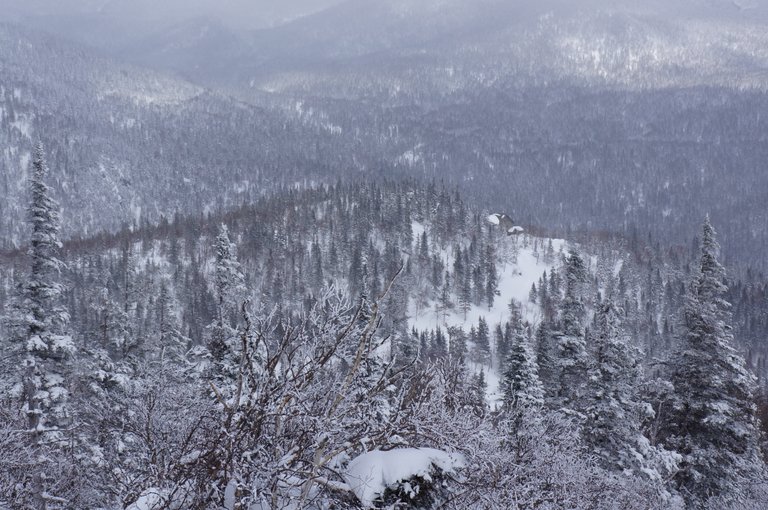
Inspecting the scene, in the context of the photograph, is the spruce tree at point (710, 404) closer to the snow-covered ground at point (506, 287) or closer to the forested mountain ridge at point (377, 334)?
the forested mountain ridge at point (377, 334)

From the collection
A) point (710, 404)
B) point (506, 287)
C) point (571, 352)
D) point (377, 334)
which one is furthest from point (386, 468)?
point (506, 287)

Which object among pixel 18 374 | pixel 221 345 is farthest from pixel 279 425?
pixel 18 374

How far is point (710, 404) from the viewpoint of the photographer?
1817 centimetres

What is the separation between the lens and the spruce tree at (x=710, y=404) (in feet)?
59.2

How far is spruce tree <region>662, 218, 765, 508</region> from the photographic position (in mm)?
18031

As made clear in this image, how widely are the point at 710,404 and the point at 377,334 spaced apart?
12761 millimetres

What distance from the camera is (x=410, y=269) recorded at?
138125mm

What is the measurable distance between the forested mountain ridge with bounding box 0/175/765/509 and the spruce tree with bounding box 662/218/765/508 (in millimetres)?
786

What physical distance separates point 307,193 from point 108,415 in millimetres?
172017

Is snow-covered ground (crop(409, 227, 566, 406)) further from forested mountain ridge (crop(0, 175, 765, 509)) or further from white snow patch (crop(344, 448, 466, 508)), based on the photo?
white snow patch (crop(344, 448, 466, 508))

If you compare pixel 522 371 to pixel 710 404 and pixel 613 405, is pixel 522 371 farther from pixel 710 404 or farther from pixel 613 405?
pixel 710 404

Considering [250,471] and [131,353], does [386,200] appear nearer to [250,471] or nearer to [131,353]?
[131,353]

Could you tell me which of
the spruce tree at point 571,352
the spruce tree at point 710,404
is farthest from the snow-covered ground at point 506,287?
the spruce tree at point 710,404

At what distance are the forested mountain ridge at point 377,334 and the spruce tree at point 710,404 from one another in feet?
2.58
